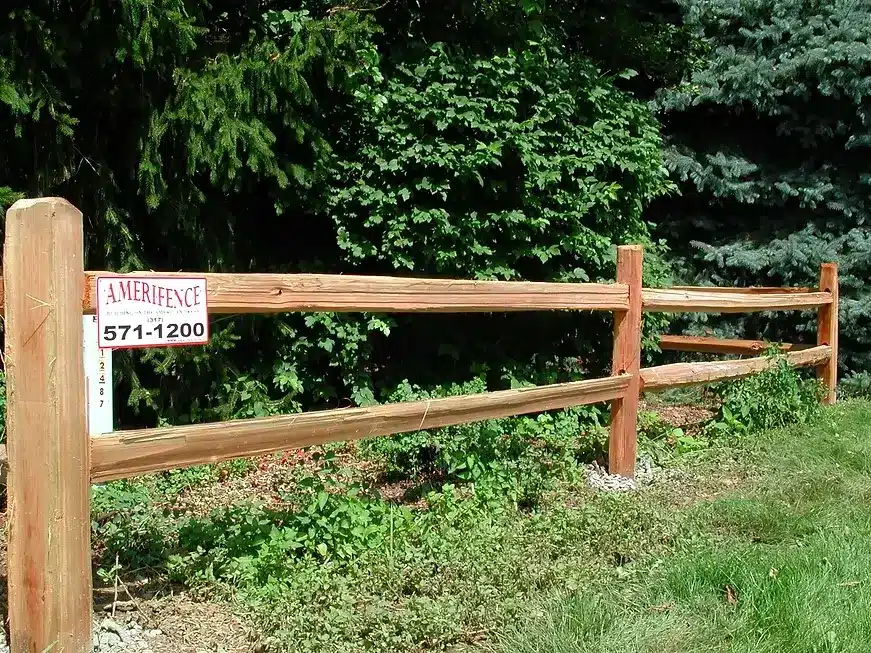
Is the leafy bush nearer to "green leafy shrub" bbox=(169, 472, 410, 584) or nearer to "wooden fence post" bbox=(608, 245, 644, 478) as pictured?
"wooden fence post" bbox=(608, 245, 644, 478)

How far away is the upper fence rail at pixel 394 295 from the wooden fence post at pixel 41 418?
0.16m

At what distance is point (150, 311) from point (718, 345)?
7.02m

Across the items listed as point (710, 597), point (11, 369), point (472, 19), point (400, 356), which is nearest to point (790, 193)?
point (472, 19)

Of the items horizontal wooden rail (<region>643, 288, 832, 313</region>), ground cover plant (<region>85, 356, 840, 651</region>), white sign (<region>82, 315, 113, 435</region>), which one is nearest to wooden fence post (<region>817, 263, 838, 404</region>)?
horizontal wooden rail (<region>643, 288, 832, 313</region>)

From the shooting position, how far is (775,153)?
1041 cm

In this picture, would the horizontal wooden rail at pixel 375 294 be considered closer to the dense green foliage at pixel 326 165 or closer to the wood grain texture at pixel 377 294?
the wood grain texture at pixel 377 294

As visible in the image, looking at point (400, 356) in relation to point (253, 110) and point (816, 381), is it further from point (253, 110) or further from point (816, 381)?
point (816, 381)

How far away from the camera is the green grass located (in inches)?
123

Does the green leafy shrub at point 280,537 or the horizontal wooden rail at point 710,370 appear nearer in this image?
the green leafy shrub at point 280,537

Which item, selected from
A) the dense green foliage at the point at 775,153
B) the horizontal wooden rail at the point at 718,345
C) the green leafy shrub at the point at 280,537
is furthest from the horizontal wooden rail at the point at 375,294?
Result: the dense green foliage at the point at 775,153

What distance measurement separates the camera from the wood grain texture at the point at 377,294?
11.2 feet

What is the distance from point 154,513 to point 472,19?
4.72m

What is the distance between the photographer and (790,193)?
9.77 meters

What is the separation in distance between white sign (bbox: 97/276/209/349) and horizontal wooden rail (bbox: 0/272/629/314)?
0.12ft
